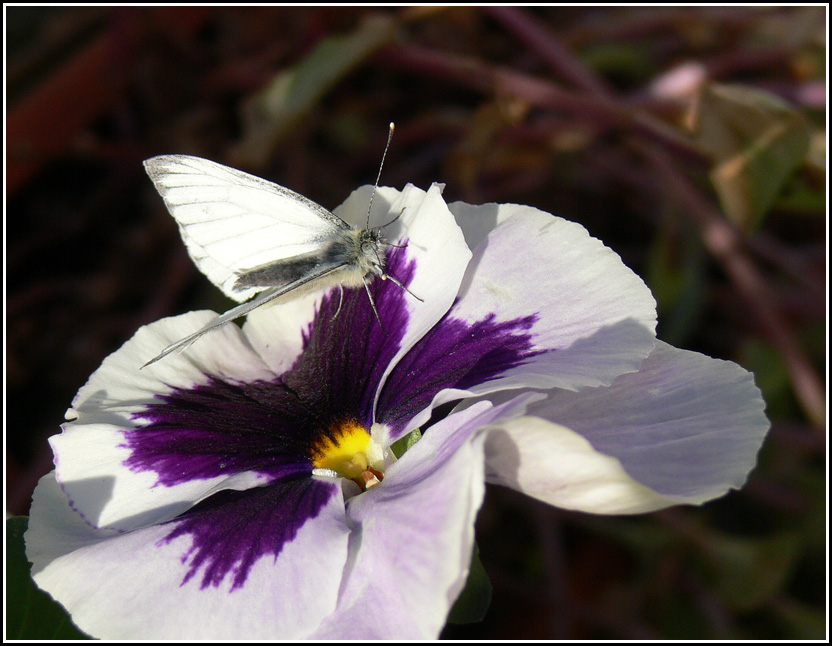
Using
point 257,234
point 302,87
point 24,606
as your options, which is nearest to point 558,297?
point 257,234

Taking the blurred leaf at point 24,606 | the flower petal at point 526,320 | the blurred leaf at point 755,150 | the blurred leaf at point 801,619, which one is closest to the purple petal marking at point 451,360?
the flower petal at point 526,320

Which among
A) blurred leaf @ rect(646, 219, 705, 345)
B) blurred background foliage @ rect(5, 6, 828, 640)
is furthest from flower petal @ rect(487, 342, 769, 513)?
blurred leaf @ rect(646, 219, 705, 345)

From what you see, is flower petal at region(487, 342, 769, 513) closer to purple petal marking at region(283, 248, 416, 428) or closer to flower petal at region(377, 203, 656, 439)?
flower petal at region(377, 203, 656, 439)

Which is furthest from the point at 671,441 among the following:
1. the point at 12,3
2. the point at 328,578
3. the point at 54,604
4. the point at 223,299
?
the point at 12,3

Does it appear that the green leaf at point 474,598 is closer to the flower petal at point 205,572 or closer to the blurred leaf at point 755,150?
the flower petal at point 205,572

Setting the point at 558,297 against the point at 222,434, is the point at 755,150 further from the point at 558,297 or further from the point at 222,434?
the point at 222,434

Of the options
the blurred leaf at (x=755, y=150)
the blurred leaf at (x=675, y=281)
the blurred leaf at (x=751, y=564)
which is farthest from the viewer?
the blurred leaf at (x=675, y=281)
